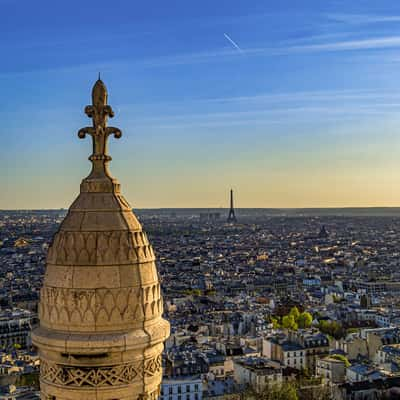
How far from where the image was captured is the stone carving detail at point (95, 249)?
13.3 ft

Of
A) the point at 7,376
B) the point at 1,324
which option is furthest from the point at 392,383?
the point at 1,324

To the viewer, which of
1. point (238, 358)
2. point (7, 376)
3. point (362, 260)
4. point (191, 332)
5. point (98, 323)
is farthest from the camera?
point (362, 260)

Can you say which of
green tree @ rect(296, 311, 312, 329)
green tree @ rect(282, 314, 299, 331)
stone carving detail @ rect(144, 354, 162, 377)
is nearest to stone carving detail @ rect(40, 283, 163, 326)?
stone carving detail @ rect(144, 354, 162, 377)

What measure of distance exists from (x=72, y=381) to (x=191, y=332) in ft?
144

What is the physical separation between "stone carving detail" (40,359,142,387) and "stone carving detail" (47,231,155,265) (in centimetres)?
60

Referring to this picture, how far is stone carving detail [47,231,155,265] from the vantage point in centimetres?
406

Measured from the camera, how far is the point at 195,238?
17225 cm

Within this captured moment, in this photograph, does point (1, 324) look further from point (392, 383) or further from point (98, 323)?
point (98, 323)

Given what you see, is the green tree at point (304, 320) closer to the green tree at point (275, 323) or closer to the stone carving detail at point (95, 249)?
the green tree at point (275, 323)

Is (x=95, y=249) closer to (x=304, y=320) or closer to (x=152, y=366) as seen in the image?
(x=152, y=366)

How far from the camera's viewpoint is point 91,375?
13.1ft

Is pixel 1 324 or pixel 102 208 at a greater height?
pixel 102 208

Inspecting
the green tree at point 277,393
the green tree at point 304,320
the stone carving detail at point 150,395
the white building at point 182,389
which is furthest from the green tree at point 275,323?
the stone carving detail at point 150,395

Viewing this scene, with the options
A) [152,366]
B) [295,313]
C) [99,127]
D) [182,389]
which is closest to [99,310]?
[152,366]
